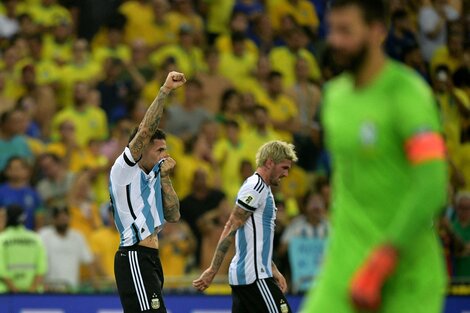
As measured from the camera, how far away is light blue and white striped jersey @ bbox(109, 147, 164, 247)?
9.41m

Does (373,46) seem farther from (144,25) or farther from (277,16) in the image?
(277,16)

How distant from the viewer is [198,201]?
1519cm

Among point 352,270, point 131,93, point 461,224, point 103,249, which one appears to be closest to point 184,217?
point 103,249

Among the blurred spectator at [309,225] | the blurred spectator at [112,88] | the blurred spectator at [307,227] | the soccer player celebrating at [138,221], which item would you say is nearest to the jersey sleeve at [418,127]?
the soccer player celebrating at [138,221]

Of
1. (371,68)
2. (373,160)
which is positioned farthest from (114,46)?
(373,160)

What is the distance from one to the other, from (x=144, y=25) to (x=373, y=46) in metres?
12.8

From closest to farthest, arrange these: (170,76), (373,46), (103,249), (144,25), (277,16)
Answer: (373,46) → (170,76) → (103,249) → (144,25) → (277,16)

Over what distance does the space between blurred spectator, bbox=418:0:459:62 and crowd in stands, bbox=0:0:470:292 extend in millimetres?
25

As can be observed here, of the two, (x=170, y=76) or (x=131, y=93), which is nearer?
(x=170, y=76)

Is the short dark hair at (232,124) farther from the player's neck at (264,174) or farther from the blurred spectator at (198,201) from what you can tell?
the player's neck at (264,174)

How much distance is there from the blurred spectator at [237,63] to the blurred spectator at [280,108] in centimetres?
45

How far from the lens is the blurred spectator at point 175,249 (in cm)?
1473

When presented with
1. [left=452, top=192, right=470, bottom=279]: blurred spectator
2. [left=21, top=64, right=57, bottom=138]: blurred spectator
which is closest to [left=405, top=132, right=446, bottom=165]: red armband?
[left=452, top=192, right=470, bottom=279]: blurred spectator

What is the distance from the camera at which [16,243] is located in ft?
45.0
